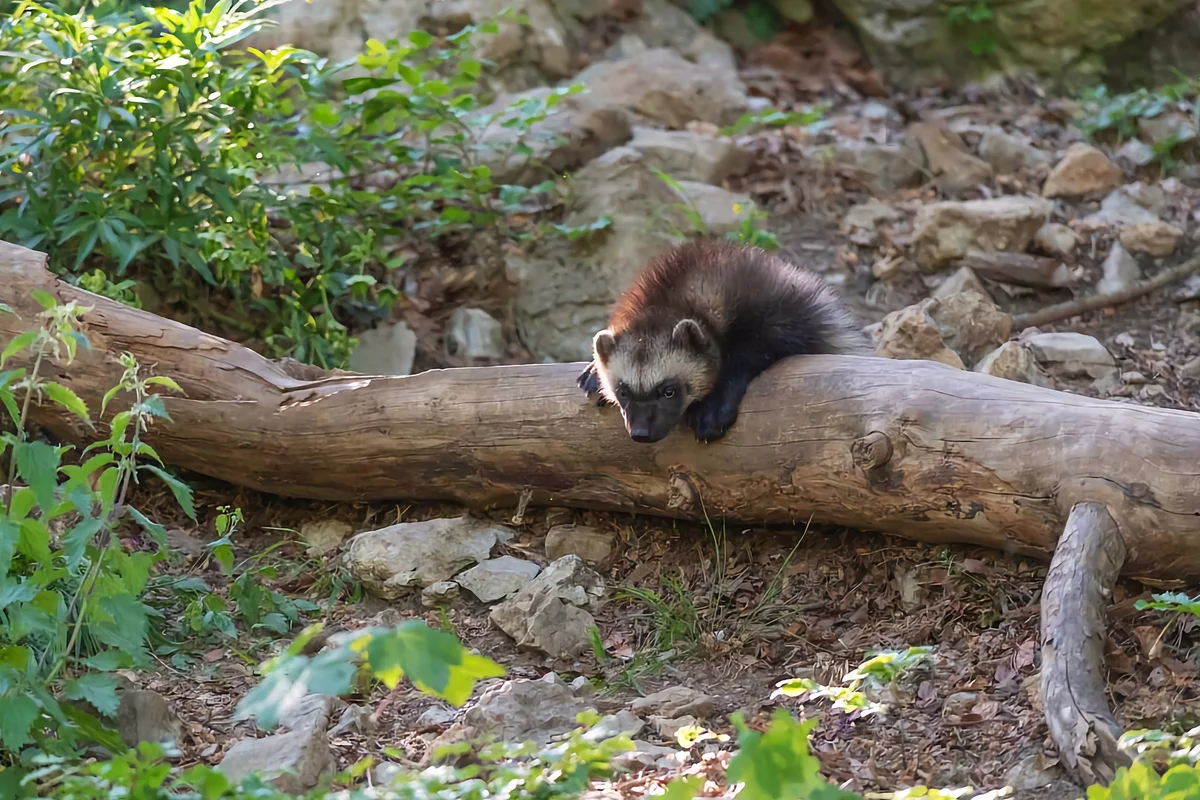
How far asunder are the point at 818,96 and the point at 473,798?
6.85 m

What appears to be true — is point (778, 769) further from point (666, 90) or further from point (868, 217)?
point (666, 90)

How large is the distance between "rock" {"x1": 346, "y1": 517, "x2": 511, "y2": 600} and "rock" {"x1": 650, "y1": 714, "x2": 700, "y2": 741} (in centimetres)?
114

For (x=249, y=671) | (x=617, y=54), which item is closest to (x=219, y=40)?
(x=249, y=671)

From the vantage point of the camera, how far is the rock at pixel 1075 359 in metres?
4.71

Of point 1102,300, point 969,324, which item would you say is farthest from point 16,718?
point 1102,300

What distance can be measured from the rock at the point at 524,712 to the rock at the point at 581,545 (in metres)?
0.96

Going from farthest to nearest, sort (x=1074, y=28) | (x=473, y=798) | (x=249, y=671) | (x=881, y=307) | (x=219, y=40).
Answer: (x=1074, y=28) → (x=881, y=307) → (x=219, y=40) → (x=249, y=671) → (x=473, y=798)

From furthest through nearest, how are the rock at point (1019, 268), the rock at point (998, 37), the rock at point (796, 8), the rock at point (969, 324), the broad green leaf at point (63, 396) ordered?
the rock at point (796, 8) < the rock at point (998, 37) < the rock at point (1019, 268) < the rock at point (969, 324) < the broad green leaf at point (63, 396)

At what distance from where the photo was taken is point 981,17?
7895mm

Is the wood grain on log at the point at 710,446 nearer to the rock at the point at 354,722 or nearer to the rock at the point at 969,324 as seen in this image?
the rock at the point at 354,722

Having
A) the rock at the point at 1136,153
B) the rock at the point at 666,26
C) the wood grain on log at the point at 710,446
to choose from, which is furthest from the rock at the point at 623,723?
the rock at the point at 666,26

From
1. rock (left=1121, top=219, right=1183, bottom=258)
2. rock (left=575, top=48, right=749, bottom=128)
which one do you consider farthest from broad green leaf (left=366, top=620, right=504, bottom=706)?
rock (left=575, top=48, right=749, bottom=128)

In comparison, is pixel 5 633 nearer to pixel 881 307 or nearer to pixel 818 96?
pixel 881 307

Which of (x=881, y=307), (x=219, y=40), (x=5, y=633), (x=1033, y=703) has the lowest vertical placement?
(x=881, y=307)
